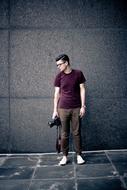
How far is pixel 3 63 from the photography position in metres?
6.52

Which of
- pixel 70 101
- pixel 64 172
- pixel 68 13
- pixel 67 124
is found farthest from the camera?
pixel 68 13

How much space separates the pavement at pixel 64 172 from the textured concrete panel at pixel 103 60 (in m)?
1.43

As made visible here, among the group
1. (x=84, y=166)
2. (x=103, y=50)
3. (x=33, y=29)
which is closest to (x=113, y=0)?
(x=103, y=50)

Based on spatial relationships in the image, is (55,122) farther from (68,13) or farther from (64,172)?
(68,13)

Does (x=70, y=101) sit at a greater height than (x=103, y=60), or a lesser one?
lesser

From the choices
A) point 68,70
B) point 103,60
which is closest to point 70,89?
point 68,70

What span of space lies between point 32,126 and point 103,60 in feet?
7.21

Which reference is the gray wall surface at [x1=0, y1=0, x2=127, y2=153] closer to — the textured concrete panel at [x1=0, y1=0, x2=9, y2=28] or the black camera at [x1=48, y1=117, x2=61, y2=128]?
the textured concrete panel at [x1=0, y1=0, x2=9, y2=28]

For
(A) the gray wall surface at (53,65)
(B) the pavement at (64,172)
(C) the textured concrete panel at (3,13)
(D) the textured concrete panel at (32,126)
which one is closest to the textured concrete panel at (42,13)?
(A) the gray wall surface at (53,65)

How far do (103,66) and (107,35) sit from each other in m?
0.70

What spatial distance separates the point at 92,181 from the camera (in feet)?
15.4

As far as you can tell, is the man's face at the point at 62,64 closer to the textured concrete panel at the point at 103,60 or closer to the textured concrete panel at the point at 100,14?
the textured concrete panel at the point at 103,60

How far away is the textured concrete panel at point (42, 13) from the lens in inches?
254

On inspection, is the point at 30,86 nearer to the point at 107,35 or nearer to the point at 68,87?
the point at 68,87
